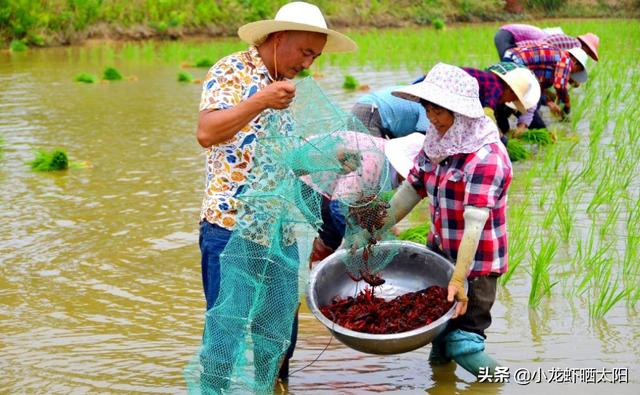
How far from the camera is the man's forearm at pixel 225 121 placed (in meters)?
2.76

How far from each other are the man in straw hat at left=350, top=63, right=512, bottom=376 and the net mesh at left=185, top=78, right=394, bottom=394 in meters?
0.27

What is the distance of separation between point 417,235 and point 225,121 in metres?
2.35

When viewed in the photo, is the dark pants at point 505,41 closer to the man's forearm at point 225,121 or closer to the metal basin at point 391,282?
the metal basin at point 391,282

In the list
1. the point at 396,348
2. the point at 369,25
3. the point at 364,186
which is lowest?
the point at 369,25

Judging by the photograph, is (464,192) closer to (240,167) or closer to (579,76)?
(240,167)

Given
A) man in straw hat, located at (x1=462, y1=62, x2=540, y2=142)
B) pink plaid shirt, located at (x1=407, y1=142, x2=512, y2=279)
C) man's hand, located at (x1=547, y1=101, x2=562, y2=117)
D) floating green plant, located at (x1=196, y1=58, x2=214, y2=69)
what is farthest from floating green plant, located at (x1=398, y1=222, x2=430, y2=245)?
floating green plant, located at (x1=196, y1=58, x2=214, y2=69)

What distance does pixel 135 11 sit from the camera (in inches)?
776

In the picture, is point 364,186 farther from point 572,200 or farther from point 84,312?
point 572,200

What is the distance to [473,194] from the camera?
10.4 ft

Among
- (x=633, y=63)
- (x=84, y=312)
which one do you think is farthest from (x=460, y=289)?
(x=633, y=63)

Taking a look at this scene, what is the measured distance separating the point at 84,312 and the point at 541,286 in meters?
2.07

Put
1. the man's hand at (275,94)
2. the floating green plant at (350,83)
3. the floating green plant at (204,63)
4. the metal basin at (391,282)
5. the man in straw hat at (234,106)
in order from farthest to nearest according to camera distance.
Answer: the floating green plant at (204,63) → the floating green plant at (350,83) → the metal basin at (391,282) → the man in straw hat at (234,106) → the man's hand at (275,94)

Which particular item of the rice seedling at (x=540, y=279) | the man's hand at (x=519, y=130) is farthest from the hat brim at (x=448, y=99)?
the man's hand at (x=519, y=130)

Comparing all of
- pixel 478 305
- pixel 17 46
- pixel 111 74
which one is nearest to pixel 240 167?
pixel 478 305
